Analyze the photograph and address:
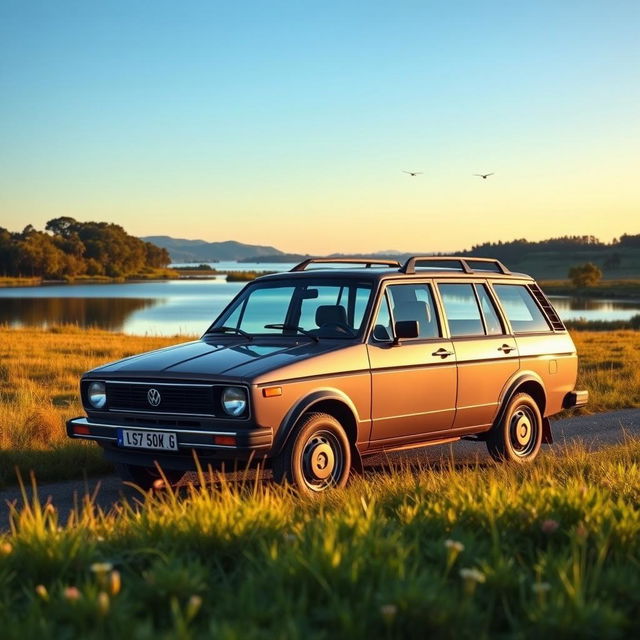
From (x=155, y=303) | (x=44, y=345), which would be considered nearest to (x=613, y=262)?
(x=155, y=303)

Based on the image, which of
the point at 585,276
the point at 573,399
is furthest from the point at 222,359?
the point at 585,276

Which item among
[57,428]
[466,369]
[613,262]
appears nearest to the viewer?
[466,369]

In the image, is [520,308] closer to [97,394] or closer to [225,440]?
[225,440]

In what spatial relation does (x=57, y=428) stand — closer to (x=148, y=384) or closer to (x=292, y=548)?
(x=148, y=384)

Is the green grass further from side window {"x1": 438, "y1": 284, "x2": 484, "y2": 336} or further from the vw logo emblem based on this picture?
side window {"x1": 438, "y1": 284, "x2": 484, "y2": 336}

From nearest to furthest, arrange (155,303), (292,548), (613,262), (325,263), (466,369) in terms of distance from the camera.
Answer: (292,548) < (466,369) < (325,263) < (155,303) < (613,262)

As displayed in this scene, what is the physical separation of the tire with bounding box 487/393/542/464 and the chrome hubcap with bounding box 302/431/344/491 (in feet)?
7.67

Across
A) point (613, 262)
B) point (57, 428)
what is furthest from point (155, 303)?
point (613, 262)

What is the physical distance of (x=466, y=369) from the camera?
9.52m

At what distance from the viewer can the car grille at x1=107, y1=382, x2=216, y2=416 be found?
770cm

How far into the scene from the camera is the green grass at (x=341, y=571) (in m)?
4.00

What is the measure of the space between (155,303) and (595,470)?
93010mm

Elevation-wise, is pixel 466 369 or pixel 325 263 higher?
pixel 325 263

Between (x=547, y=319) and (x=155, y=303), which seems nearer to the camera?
(x=547, y=319)
